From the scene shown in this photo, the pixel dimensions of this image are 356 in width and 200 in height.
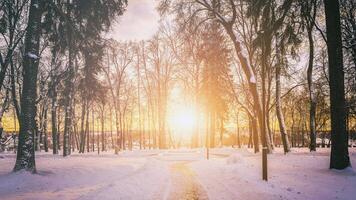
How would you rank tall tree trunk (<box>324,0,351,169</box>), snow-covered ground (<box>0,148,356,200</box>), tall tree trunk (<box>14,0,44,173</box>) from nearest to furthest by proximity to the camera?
snow-covered ground (<box>0,148,356,200</box>) < tall tree trunk (<box>324,0,351,169</box>) < tall tree trunk (<box>14,0,44,173</box>)

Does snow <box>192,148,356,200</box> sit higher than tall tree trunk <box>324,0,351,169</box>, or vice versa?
tall tree trunk <box>324,0,351,169</box>

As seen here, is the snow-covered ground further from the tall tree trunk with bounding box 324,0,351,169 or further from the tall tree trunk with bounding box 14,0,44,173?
the tall tree trunk with bounding box 14,0,44,173

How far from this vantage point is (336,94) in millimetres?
14289

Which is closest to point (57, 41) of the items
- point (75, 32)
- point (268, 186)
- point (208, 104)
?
point (75, 32)

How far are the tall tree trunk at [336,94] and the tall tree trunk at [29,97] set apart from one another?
40.5 ft

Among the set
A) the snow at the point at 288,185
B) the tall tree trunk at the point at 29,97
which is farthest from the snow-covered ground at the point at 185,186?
the tall tree trunk at the point at 29,97

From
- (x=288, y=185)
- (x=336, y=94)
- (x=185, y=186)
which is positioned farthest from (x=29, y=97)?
(x=336, y=94)

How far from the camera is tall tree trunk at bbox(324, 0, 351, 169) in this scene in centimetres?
1411

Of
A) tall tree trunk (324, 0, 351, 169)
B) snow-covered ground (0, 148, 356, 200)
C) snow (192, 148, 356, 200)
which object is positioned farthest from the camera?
tall tree trunk (324, 0, 351, 169)

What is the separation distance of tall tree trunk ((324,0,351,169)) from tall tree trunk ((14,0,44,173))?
486 inches

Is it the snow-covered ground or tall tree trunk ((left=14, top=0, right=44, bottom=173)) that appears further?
tall tree trunk ((left=14, top=0, right=44, bottom=173))

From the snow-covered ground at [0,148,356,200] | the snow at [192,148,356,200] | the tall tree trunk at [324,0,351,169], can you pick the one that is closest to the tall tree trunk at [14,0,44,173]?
the snow-covered ground at [0,148,356,200]

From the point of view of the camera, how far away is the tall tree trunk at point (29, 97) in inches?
618

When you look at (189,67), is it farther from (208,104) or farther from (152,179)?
(152,179)
